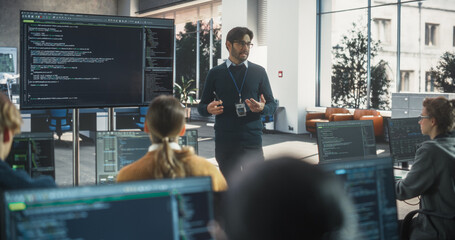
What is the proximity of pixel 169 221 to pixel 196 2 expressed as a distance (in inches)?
576

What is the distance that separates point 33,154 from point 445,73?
9.25m

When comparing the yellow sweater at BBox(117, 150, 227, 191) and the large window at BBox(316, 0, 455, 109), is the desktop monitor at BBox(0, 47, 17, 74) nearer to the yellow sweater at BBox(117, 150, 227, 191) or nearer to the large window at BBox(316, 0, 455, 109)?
the large window at BBox(316, 0, 455, 109)

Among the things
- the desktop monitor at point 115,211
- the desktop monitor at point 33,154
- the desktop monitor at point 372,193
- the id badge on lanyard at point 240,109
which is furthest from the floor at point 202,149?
the desktop monitor at point 115,211

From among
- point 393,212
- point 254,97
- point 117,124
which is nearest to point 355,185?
point 393,212

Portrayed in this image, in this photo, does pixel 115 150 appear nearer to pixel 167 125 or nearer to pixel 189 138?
pixel 189 138

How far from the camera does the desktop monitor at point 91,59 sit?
8.79ft

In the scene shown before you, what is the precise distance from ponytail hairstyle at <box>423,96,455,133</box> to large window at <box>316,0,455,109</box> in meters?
7.94

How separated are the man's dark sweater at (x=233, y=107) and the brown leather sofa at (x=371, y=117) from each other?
24.9ft

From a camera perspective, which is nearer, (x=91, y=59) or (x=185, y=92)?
(x=91, y=59)

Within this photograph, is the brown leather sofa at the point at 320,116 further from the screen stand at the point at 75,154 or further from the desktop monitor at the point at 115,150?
the desktop monitor at the point at 115,150

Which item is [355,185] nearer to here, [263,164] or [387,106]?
[263,164]

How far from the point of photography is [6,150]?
1.39 m

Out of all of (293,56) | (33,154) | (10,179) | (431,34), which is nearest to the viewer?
(10,179)

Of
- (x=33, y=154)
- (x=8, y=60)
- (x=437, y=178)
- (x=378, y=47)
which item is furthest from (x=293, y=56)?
(x=8, y=60)
